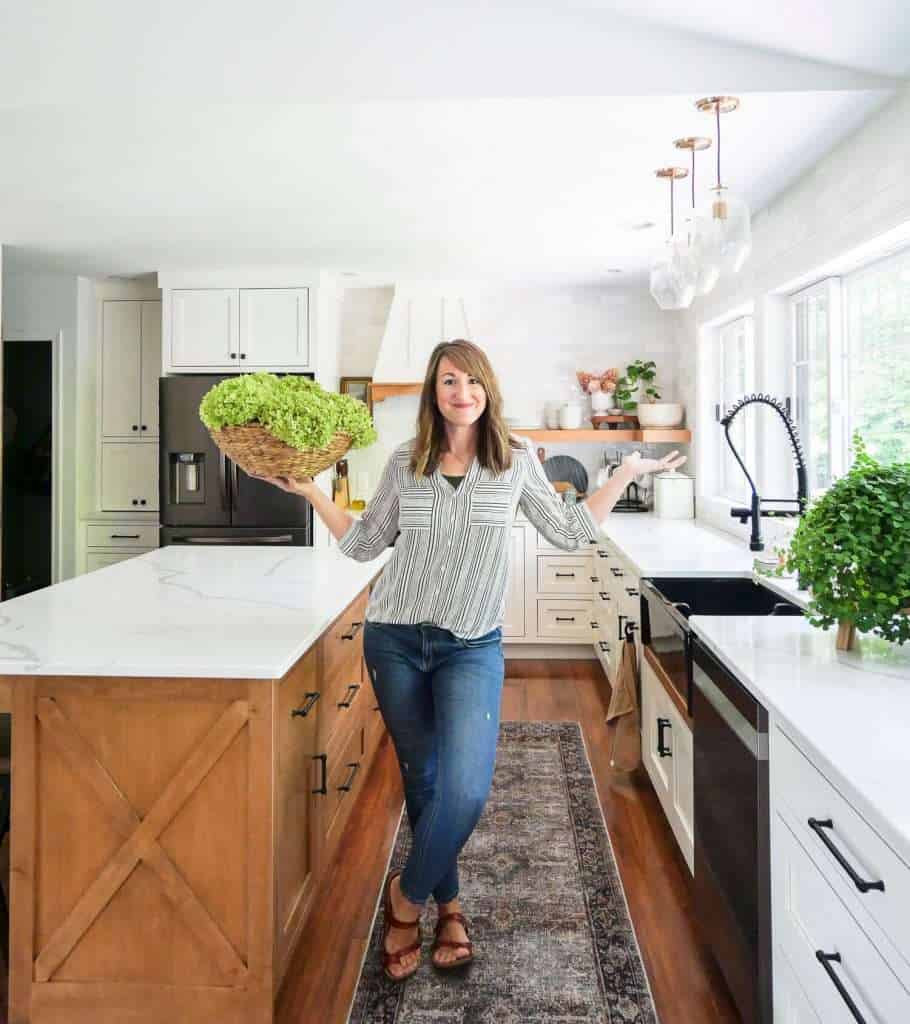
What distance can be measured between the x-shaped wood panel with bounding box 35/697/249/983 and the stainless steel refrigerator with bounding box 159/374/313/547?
10.7 feet

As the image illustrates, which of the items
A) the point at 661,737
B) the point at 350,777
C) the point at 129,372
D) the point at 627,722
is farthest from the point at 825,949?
the point at 129,372

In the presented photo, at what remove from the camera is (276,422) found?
1794 mm

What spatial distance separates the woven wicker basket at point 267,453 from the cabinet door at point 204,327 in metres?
3.38

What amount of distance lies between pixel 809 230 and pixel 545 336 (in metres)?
2.53

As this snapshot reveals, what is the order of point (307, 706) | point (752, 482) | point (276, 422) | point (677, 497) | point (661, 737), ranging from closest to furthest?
point (276, 422) < point (307, 706) < point (661, 737) < point (752, 482) < point (677, 497)

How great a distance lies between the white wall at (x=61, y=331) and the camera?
5.18 metres

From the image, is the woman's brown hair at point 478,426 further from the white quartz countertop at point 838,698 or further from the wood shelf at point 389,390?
the wood shelf at point 389,390

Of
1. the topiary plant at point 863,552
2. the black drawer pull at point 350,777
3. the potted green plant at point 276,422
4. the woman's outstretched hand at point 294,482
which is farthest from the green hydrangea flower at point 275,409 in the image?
the black drawer pull at point 350,777

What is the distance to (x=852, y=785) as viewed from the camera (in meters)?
1.08

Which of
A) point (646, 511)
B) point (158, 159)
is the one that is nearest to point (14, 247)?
point (158, 159)

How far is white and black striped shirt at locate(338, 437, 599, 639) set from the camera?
6.16 ft

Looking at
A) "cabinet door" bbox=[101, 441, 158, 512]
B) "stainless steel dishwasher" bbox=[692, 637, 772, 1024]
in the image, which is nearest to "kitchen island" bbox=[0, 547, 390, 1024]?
"stainless steel dishwasher" bbox=[692, 637, 772, 1024]

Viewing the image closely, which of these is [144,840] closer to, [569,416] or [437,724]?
[437,724]

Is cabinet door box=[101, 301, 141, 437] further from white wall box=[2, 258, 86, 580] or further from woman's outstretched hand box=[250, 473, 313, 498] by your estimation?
woman's outstretched hand box=[250, 473, 313, 498]
